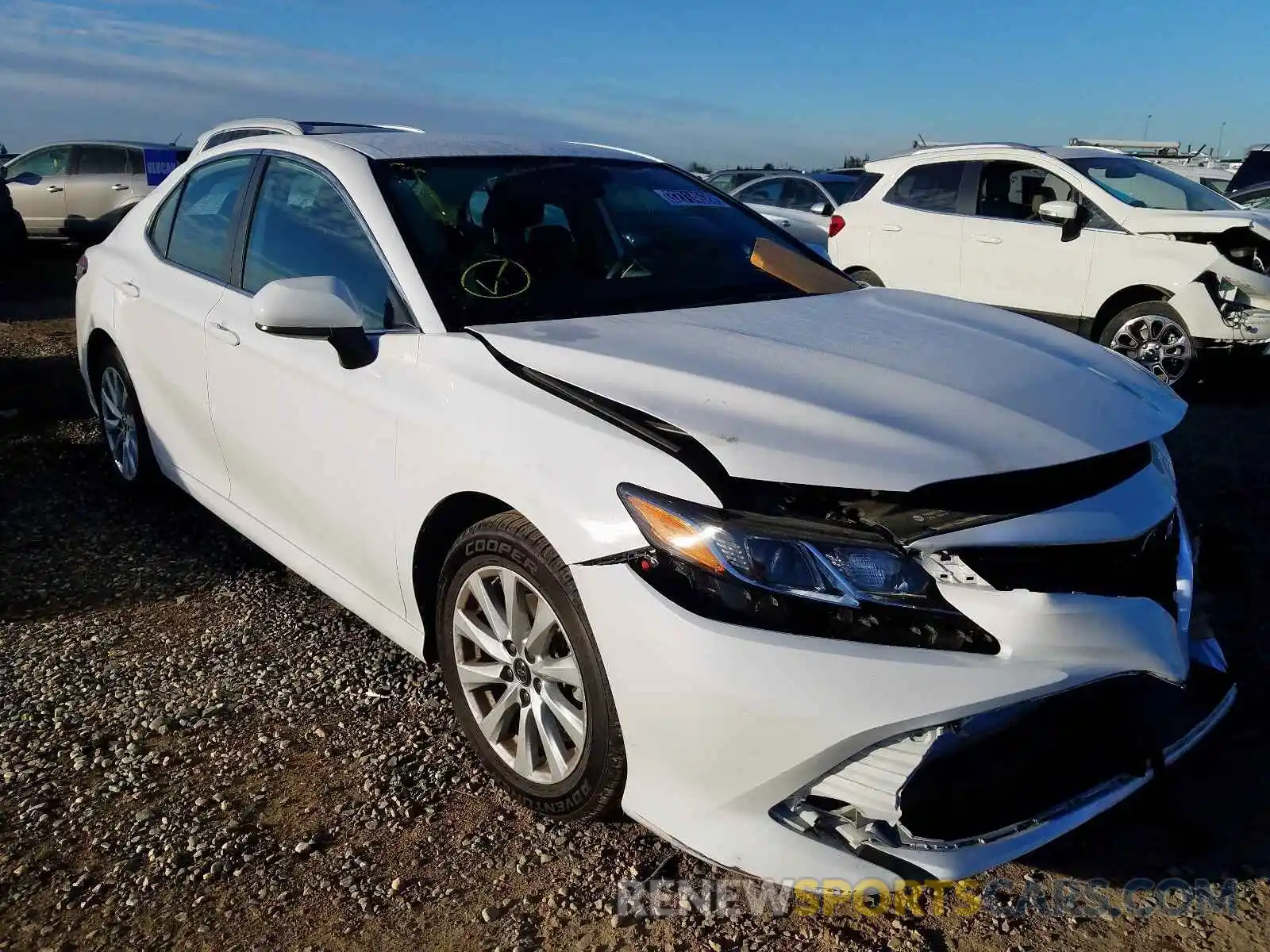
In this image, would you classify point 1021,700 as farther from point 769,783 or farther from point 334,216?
point 334,216

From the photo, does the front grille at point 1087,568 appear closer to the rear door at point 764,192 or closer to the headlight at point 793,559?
the headlight at point 793,559

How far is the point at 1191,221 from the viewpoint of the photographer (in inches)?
277

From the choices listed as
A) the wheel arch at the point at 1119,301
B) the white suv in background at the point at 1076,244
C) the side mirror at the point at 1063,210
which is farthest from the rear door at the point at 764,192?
the wheel arch at the point at 1119,301

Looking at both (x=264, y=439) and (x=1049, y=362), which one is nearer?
(x=1049, y=362)

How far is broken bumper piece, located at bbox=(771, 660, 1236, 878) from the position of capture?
1.94 metres

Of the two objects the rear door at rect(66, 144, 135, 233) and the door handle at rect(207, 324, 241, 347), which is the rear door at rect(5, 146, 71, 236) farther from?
the door handle at rect(207, 324, 241, 347)

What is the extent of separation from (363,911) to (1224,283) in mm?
6990

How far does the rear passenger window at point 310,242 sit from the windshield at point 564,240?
6.2 inches

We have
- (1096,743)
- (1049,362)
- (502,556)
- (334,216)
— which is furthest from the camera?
(334,216)

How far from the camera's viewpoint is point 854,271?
8.95 m

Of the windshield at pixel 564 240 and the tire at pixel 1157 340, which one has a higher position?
the windshield at pixel 564 240

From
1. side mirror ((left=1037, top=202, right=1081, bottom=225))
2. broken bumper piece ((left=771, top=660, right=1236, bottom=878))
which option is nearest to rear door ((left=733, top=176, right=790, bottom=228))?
side mirror ((left=1037, top=202, right=1081, bottom=225))

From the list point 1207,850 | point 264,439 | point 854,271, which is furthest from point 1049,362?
point 854,271

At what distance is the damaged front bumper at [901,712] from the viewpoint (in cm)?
190
